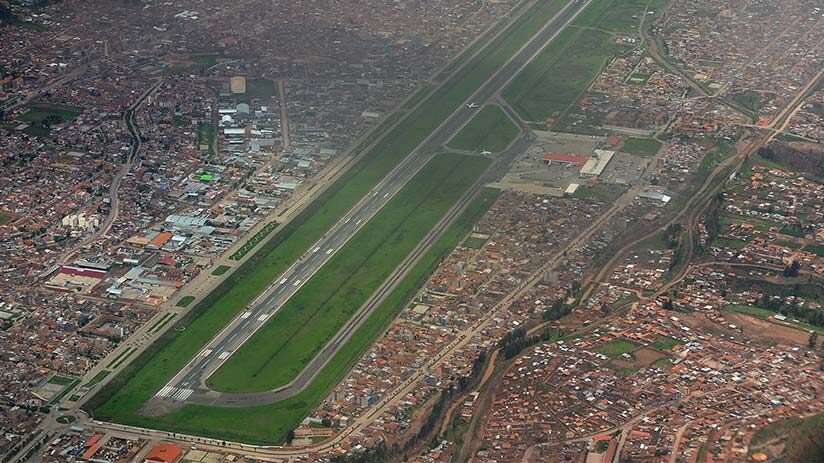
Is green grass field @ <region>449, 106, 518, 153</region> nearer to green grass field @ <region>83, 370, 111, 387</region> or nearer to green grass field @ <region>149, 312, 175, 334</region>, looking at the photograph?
green grass field @ <region>149, 312, 175, 334</region>

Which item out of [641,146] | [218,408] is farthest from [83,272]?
[641,146]

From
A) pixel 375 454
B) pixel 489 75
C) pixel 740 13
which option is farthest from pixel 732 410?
pixel 740 13

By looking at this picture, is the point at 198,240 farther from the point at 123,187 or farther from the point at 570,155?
the point at 570,155

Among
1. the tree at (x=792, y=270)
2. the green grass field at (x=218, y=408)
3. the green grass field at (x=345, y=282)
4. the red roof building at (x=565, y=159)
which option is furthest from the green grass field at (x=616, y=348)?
the red roof building at (x=565, y=159)

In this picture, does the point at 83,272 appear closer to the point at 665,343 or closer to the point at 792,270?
the point at 665,343

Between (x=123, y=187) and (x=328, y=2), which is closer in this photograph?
(x=123, y=187)

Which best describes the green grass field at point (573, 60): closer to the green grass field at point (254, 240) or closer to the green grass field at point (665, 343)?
the green grass field at point (254, 240)
